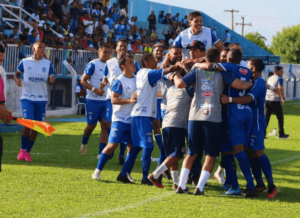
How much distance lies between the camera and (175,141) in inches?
273

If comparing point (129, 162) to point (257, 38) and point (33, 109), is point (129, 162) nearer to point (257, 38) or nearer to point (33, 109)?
point (33, 109)

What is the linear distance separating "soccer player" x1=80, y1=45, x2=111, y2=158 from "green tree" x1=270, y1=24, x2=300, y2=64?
74012 mm

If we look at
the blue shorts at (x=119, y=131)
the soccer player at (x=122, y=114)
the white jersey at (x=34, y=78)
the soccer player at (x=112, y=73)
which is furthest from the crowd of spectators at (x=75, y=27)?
the blue shorts at (x=119, y=131)

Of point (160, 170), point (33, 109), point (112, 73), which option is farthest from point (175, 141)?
point (33, 109)

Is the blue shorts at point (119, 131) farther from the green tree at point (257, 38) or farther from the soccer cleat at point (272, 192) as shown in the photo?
the green tree at point (257, 38)

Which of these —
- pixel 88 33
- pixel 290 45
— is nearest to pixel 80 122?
pixel 88 33

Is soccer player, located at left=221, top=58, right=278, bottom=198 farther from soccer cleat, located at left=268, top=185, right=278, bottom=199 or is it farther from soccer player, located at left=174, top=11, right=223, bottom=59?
soccer player, located at left=174, top=11, right=223, bottom=59

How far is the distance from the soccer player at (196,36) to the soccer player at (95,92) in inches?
85.4

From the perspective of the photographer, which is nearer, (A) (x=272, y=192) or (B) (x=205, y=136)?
(B) (x=205, y=136)

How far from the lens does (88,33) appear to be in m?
24.6

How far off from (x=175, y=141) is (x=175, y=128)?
181mm

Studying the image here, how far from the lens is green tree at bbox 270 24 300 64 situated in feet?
262

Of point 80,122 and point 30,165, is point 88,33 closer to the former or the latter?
point 80,122

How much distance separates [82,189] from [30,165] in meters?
2.42
